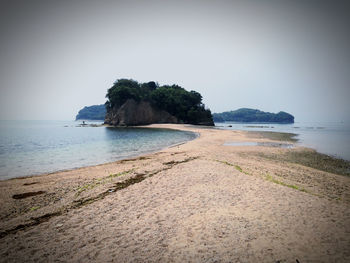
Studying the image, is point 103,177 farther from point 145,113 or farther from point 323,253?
point 145,113

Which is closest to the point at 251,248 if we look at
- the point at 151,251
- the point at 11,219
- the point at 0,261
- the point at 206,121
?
the point at 151,251

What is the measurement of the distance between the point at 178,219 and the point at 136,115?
79.8 m

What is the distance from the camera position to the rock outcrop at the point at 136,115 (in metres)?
79.5

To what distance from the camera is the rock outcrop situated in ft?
261

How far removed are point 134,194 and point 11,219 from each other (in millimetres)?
4464

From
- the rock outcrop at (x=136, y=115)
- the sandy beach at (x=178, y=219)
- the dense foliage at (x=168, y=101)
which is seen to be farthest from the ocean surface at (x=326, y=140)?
the rock outcrop at (x=136, y=115)

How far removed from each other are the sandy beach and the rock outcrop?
7181cm

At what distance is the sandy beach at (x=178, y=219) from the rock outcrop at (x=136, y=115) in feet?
236

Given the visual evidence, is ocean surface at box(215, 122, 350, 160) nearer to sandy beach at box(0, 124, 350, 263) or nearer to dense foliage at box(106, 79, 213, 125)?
sandy beach at box(0, 124, 350, 263)

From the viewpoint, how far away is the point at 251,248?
169 inches

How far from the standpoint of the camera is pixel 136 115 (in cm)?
8200

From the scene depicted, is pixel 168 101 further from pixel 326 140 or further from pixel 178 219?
pixel 178 219

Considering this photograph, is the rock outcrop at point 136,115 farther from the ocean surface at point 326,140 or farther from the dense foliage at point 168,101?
the ocean surface at point 326,140

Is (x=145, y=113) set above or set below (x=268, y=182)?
above
